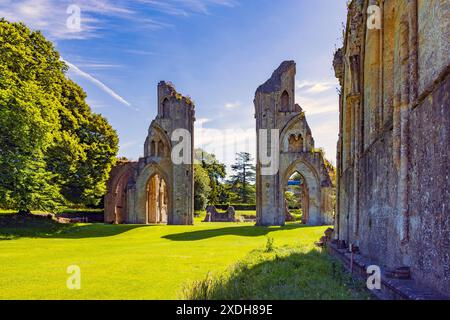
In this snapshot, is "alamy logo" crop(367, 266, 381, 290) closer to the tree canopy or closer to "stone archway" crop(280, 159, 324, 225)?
the tree canopy

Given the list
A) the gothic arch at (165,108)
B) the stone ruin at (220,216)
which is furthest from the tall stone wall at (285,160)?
the stone ruin at (220,216)

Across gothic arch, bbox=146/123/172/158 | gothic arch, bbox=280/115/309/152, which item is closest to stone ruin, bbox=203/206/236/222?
gothic arch, bbox=146/123/172/158

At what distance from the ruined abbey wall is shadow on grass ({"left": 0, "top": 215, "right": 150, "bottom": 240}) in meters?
19.6

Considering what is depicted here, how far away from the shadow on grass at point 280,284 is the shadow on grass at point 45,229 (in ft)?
59.9

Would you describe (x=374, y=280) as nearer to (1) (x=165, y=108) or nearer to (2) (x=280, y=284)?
(2) (x=280, y=284)

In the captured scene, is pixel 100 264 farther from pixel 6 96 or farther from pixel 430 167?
pixel 6 96

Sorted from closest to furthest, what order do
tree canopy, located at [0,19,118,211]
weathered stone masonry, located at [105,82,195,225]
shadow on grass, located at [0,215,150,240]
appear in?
1. tree canopy, located at [0,19,118,211]
2. shadow on grass, located at [0,215,150,240]
3. weathered stone masonry, located at [105,82,195,225]

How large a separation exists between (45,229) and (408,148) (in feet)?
83.4

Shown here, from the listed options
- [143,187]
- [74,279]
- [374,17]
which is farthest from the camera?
[143,187]

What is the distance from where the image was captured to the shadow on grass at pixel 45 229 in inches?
985

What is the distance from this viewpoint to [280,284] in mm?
8258

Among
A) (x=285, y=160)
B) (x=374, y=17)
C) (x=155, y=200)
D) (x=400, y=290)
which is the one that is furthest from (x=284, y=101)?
(x=400, y=290)

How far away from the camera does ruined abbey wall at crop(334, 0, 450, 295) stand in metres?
5.79

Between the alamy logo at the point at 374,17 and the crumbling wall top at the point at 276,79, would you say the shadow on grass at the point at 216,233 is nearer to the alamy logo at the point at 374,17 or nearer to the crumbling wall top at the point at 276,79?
the crumbling wall top at the point at 276,79
